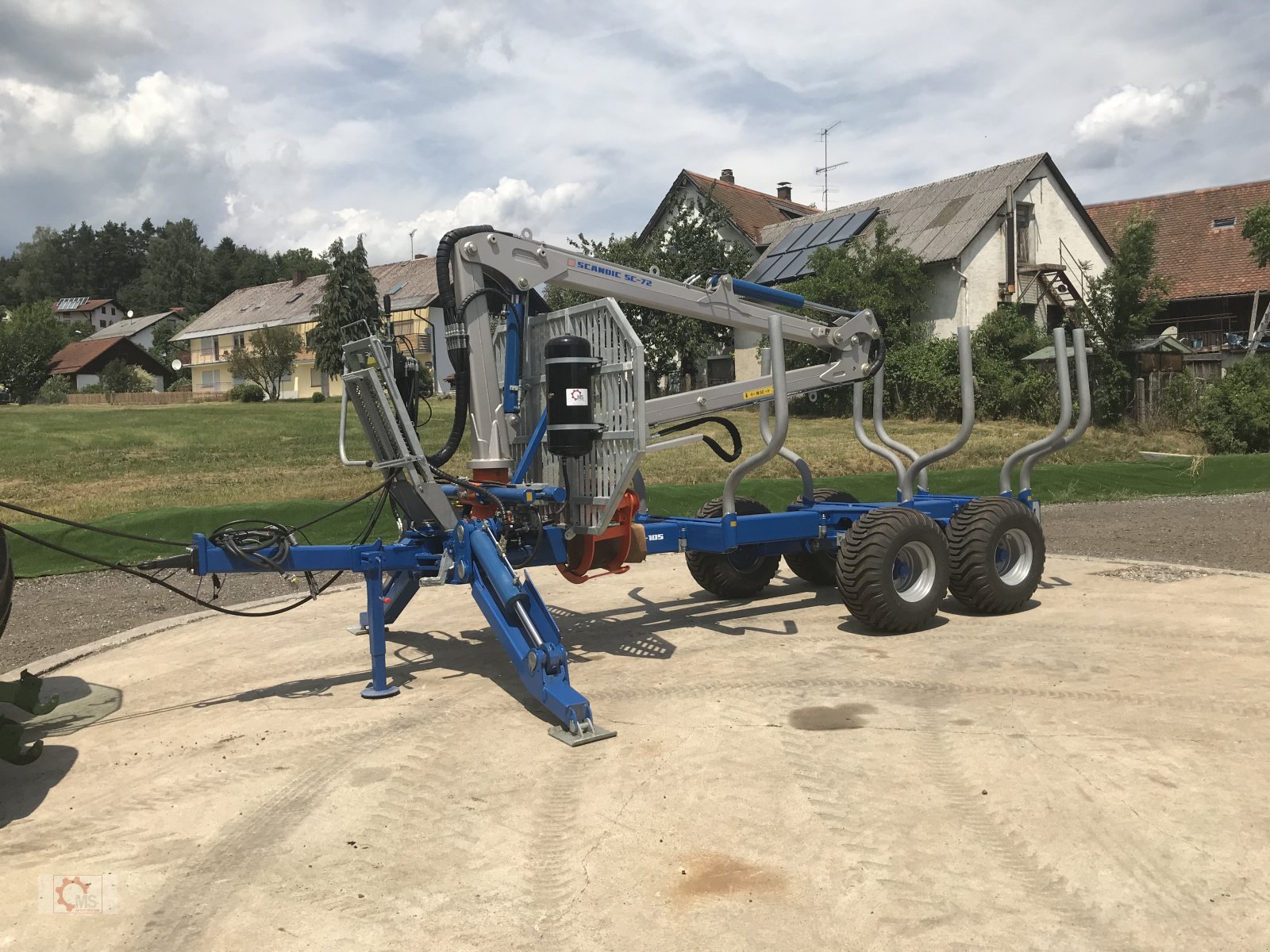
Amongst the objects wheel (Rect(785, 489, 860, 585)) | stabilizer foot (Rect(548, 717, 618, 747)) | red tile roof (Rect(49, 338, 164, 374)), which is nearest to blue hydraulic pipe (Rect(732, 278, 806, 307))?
wheel (Rect(785, 489, 860, 585))

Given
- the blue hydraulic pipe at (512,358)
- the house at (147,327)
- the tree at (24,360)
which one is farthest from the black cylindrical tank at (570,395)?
the house at (147,327)

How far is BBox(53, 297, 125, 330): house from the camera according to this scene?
120m

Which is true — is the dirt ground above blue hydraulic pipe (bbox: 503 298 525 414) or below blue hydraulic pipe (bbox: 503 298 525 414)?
below

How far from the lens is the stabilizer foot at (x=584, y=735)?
4996 mm

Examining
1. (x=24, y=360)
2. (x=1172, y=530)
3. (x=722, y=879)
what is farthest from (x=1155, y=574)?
(x=24, y=360)

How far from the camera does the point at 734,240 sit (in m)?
35.4

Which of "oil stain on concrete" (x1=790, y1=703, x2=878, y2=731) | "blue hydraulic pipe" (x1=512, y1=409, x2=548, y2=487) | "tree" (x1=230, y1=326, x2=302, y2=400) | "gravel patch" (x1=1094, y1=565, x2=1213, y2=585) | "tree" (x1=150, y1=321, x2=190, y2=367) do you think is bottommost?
"oil stain on concrete" (x1=790, y1=703, x2=878, y2=731)

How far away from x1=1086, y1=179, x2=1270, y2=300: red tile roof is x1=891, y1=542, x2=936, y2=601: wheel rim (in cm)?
2726

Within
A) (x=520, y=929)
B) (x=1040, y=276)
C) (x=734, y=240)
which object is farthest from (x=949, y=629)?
(x=734, y=240)

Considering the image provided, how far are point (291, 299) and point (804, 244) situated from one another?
45.7m

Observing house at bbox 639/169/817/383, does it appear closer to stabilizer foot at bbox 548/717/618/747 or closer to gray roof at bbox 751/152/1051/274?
gray roof at bbox 751/152/1051/274

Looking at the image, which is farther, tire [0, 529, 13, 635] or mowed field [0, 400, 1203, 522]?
mowed field [0, 400, 1203, 522]

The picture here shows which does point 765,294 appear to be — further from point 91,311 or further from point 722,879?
point 91,311

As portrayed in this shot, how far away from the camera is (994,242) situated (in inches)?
1142
